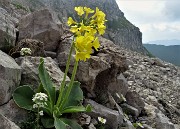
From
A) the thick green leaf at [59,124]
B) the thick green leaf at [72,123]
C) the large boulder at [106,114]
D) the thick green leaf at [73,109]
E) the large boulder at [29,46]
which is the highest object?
the large boulder at [29,46]

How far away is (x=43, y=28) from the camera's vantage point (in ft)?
33.4

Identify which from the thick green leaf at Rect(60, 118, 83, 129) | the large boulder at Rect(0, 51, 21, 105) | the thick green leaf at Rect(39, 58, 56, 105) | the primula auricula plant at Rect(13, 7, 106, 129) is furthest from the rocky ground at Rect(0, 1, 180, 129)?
the thick green leaf at Rect(60, 118, 83, 129)

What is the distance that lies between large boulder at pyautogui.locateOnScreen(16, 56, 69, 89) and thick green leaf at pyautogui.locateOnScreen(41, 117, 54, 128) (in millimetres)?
991

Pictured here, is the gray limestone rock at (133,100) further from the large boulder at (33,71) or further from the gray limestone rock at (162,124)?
the large boulder at (33,71)

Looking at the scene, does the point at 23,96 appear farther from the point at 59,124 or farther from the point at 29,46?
the point at 29,46

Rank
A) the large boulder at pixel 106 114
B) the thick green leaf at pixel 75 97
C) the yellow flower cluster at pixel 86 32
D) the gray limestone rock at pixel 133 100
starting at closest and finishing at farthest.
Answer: the yellow flower cluster at pixel 86 32 → the thick green leaf at pixel 75 97 → the large boulder at pixel 106 114 → the gray limestone rock at pixel 133 100

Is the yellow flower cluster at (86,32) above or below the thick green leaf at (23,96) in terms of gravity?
above

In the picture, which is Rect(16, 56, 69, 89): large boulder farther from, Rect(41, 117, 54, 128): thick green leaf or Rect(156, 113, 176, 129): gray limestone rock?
Rect(156, 113, 176, 129): gray limestone rock

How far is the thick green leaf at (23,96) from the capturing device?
6.98 meters

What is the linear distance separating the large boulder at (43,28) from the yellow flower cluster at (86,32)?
408cm

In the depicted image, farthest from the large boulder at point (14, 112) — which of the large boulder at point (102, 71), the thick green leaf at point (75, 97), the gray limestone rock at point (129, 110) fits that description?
the gray limestone rock at point (129, 110)

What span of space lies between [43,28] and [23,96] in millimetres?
3496

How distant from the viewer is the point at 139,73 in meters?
21.4

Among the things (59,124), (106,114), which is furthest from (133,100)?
(59,124)
